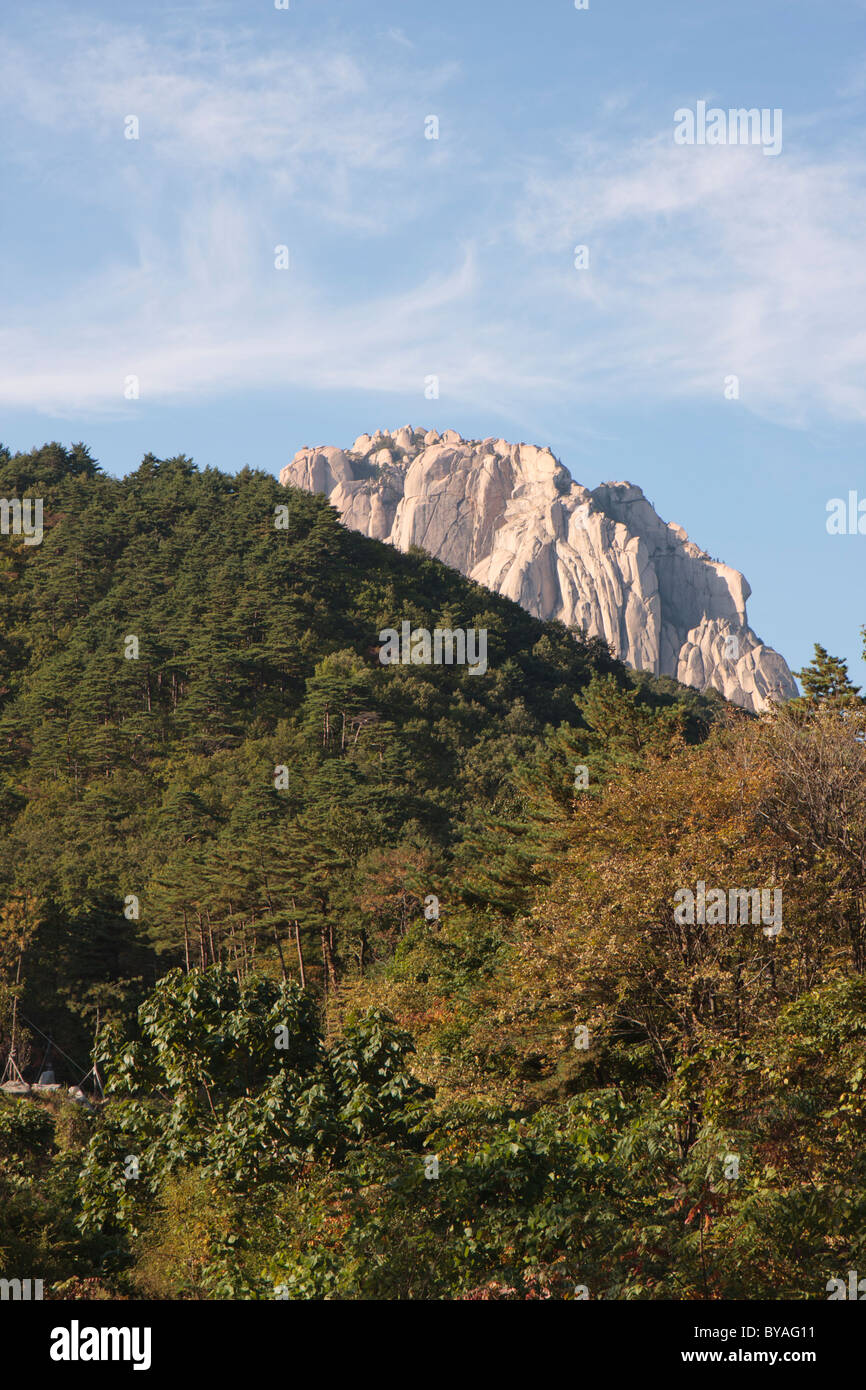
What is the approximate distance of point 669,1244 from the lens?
8328 mm

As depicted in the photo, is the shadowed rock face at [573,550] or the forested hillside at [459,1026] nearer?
the forested hillside at [459,1026]

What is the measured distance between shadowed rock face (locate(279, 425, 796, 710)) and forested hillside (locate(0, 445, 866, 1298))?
357ft

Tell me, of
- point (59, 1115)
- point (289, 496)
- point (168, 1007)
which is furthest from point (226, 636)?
point (168, 1007)

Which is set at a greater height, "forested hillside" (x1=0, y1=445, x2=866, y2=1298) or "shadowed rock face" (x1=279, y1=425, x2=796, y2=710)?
"shadowed rock face" (x1=279, y1=425, x2=796, y2=710)

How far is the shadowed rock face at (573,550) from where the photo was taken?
16100 cm

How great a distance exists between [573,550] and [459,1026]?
142257 millimetres

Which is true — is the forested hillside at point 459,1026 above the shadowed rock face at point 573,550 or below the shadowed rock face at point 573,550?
below

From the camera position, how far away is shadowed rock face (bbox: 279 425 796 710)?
161 meters

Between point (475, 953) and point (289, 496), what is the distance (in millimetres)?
68012

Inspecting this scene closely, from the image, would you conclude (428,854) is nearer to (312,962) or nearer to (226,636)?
(312,962)

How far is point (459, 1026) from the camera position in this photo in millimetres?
24031

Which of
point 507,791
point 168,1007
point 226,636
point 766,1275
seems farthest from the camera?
point 226,636

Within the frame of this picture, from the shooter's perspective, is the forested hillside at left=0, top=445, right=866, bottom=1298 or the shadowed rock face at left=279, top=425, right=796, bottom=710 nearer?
the forested hillside at left=0, top=445, right=866, bottom=1298

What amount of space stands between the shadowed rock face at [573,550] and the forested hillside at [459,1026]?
357 feet
